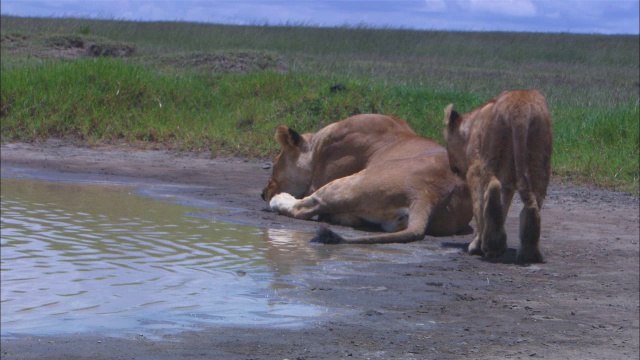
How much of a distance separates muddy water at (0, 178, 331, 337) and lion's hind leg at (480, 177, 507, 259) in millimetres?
1035

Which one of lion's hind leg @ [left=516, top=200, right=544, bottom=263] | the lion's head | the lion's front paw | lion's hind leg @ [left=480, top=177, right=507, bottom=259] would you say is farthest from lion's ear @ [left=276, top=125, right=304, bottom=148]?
lion's hind leg @ [left=516, top=200, right=544, bottom=263]

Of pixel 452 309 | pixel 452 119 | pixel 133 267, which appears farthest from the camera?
pixel 452 119

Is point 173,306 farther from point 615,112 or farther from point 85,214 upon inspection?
point 615,112

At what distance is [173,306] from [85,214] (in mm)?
3041

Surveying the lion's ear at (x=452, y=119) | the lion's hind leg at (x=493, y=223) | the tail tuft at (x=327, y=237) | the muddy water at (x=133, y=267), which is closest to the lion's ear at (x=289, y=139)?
the muddy water at (x=133, y=267)

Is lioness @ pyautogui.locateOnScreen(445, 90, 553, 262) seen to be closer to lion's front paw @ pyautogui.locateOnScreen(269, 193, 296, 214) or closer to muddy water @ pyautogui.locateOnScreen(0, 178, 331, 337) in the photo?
muddy water @ pyautogui.locateOnScreen(0, 178, 331, 337)

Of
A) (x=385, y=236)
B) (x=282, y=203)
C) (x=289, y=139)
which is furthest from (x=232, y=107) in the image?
(x=385, y=236)

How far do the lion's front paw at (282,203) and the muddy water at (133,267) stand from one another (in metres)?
0.62

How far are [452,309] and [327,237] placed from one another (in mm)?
1663

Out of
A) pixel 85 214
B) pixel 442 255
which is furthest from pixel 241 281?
pixel 85 214

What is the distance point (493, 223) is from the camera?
5.99 meters

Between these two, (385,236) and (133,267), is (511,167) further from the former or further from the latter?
(133,267)

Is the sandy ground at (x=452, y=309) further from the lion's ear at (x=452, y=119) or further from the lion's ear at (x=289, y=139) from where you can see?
the lion's ear at (x=452, y=119)

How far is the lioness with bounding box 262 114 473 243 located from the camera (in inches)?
273
